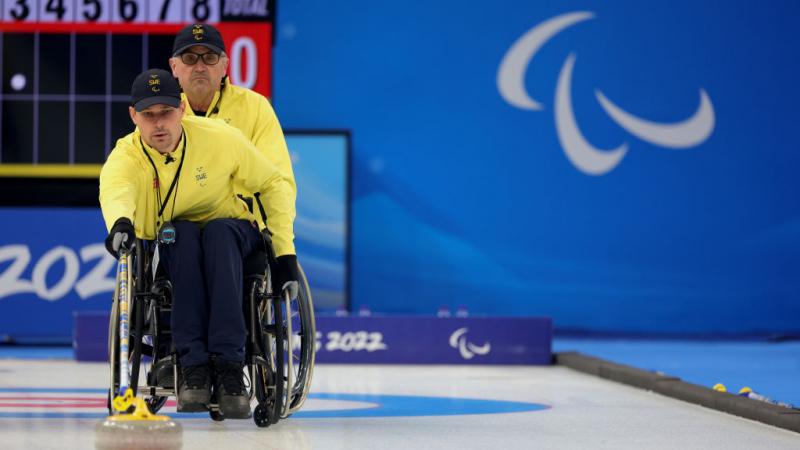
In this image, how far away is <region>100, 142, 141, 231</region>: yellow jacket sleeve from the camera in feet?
11.4

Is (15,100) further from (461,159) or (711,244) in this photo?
(711,244)

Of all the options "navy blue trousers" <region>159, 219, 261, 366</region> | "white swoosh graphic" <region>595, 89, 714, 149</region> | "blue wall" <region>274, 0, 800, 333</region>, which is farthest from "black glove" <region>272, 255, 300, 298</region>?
"white swoosh graphic" <region>595, 89, 714, 149</region>

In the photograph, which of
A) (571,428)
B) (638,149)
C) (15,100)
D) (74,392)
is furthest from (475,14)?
(571,428)

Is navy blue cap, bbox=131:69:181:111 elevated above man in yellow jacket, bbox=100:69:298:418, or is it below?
above

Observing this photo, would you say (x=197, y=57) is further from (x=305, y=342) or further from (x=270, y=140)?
(x=305, y=342)

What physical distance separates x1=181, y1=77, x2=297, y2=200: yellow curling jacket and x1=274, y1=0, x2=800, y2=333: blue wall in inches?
200

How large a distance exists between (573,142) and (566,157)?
117 millimetres

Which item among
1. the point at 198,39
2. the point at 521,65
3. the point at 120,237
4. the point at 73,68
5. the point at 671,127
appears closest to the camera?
the point at 120,237

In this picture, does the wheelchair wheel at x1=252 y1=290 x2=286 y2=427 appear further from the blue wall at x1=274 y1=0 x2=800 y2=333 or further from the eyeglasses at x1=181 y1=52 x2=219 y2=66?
the blue wall at x1=274 y1=0 x2=800 y2=333

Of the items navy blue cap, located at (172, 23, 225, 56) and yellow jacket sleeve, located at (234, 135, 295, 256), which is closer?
yellow jacket sleeve, located at (234, 135, 295, 256)

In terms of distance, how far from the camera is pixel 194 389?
3.50 m

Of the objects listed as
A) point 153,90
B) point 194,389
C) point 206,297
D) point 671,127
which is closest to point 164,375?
point 194,389

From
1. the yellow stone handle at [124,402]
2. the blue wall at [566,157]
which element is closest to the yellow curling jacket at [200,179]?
the yellow stone handle at [124,402]

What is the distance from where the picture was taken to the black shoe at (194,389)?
3.48m
